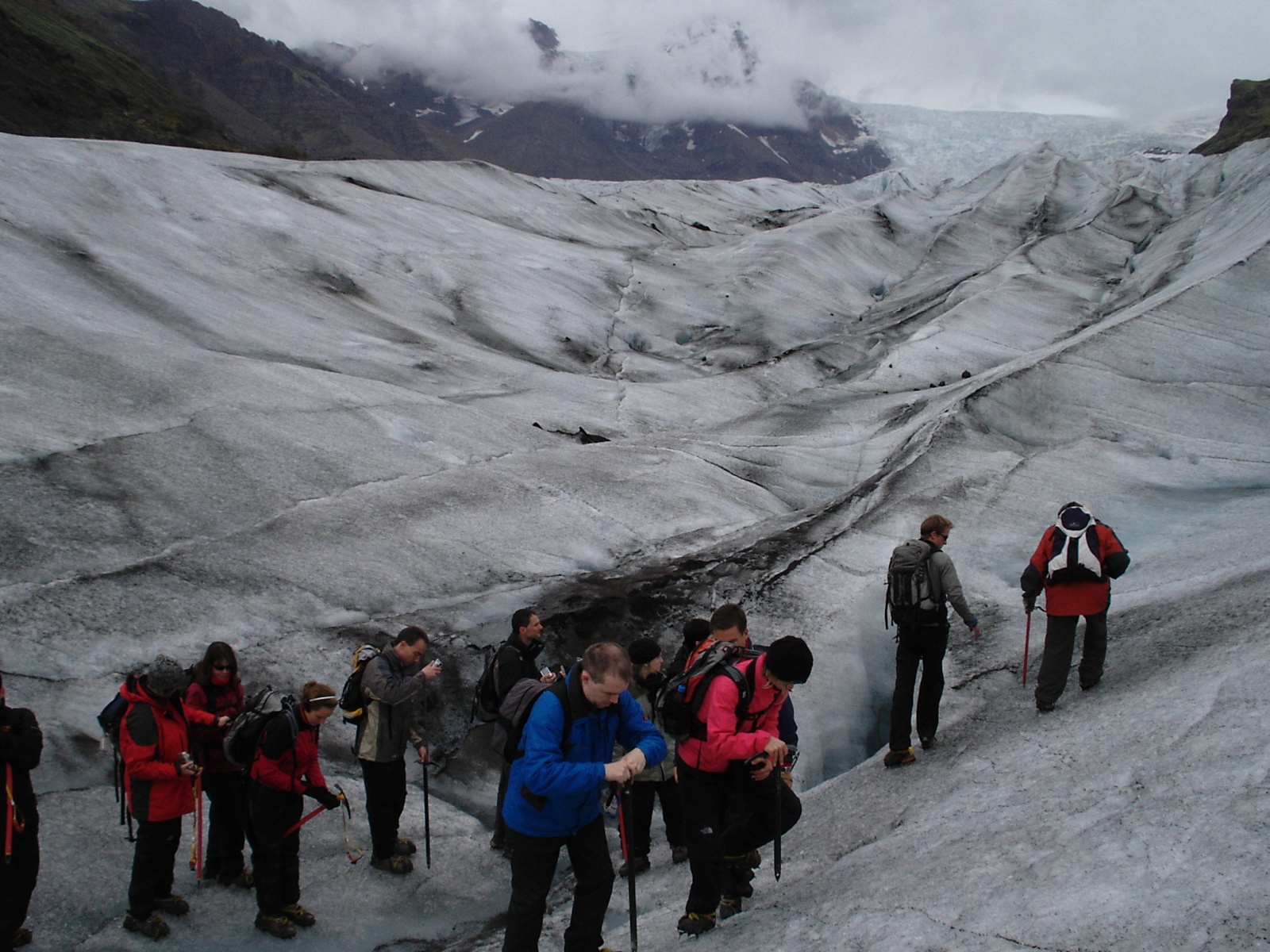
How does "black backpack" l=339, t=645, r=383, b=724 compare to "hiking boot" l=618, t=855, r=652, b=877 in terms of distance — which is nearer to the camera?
"black backpack" l=339, t=645, r=383, b=724

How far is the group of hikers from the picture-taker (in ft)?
13.8

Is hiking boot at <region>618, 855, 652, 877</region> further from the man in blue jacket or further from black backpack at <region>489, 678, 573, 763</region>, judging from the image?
black backpack at <region>489, 678, 573, 763</region>

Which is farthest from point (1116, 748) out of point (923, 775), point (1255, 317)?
point (1255, 317)

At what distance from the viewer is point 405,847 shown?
20.9 ft

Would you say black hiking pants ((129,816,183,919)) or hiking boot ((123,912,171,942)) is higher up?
black hiking pants ((129,816,183,919))

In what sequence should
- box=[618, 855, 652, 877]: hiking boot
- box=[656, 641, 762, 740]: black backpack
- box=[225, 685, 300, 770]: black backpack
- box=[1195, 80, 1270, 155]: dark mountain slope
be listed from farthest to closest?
box=[1195, 80, 1270, 155]: dark mountain slope
box=[618, 855, 652, 877]: hiking boot
box=[225, 685, 300, 770]: black backpack
box=[656, 641, 762, 740]: black backpack

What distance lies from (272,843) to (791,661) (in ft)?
11.3

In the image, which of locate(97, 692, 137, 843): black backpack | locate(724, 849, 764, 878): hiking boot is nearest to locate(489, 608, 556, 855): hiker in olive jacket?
locate(724, 849, 764, 878): hiking boot

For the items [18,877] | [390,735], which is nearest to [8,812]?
[18,877]

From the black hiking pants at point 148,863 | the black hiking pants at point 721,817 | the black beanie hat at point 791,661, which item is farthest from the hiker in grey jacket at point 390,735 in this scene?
the black beanie hat at point 791,661

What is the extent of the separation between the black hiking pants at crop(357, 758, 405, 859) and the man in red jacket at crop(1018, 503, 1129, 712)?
4672mm

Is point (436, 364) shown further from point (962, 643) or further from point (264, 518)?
point (962, 643)

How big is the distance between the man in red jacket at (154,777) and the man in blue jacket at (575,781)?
2329 millimetres

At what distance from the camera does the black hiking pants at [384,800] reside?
6.06 metres
